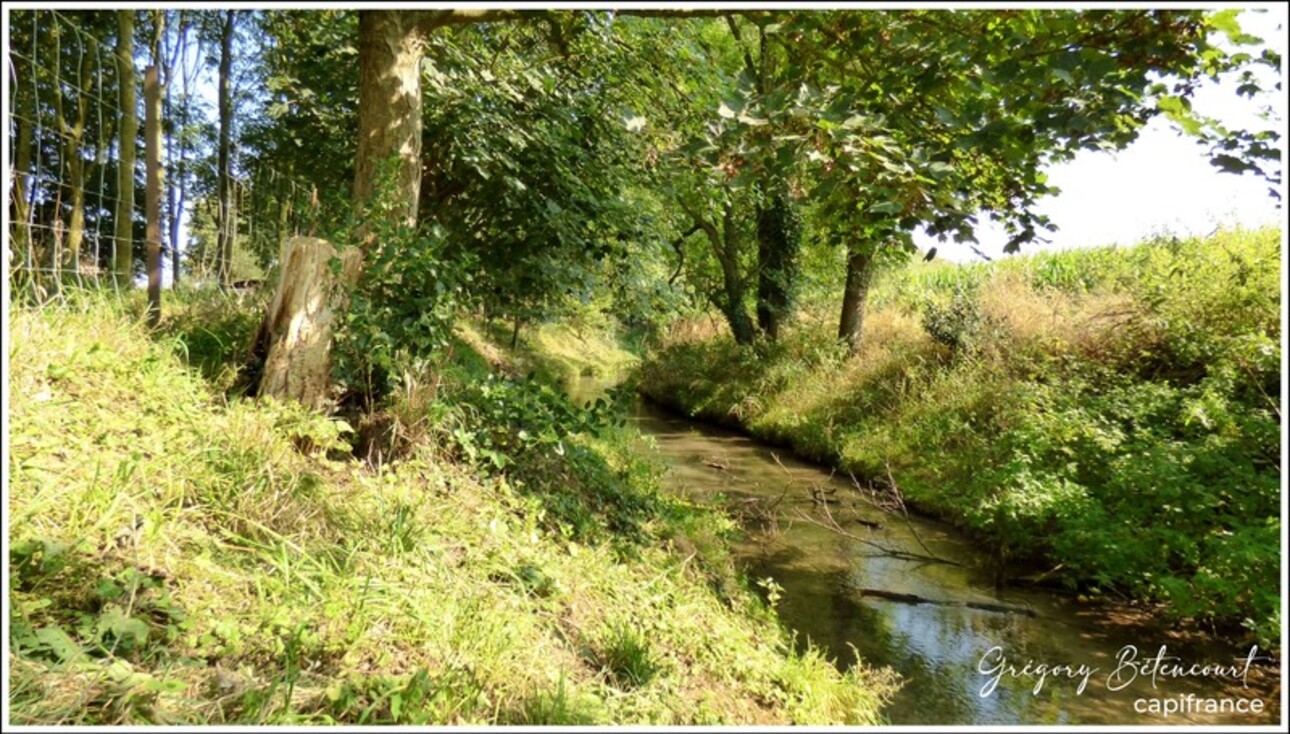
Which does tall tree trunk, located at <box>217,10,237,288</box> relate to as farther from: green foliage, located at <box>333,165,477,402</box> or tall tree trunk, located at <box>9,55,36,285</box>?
green foliage, located at <box>333,165,477,402</box>

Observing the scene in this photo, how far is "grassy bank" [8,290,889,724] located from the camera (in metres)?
2.07

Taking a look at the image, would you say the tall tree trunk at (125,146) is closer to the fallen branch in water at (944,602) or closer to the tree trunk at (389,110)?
the tree trunk at (389,110)

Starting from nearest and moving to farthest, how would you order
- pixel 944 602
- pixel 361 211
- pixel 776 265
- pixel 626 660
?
pixel 626 660 → pixel 361 211 → pixel 944 602 → pixel 776 265

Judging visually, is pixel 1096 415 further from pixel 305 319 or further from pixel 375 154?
pixel 305 319

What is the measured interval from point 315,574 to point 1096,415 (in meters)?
7.33

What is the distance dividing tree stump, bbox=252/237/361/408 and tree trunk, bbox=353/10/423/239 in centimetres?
27

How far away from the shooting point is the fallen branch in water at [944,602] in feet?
17.1

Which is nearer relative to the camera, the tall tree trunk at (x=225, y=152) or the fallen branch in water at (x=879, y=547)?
the tall tree trunk at (x=225, y=152)

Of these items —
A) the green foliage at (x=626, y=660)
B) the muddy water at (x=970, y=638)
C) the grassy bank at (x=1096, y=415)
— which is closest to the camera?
the green foliage at (x=626, y=660)

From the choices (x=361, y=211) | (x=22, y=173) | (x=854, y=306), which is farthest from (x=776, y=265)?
(x=22, y=173)

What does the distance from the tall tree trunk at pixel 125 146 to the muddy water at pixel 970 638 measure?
18.4 feet

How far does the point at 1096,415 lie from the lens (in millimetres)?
6684

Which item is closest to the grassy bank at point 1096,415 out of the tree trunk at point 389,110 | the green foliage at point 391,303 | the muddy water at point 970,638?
the muddy water at point 970,638

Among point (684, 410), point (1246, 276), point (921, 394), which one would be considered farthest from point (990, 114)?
point (684, 410)
